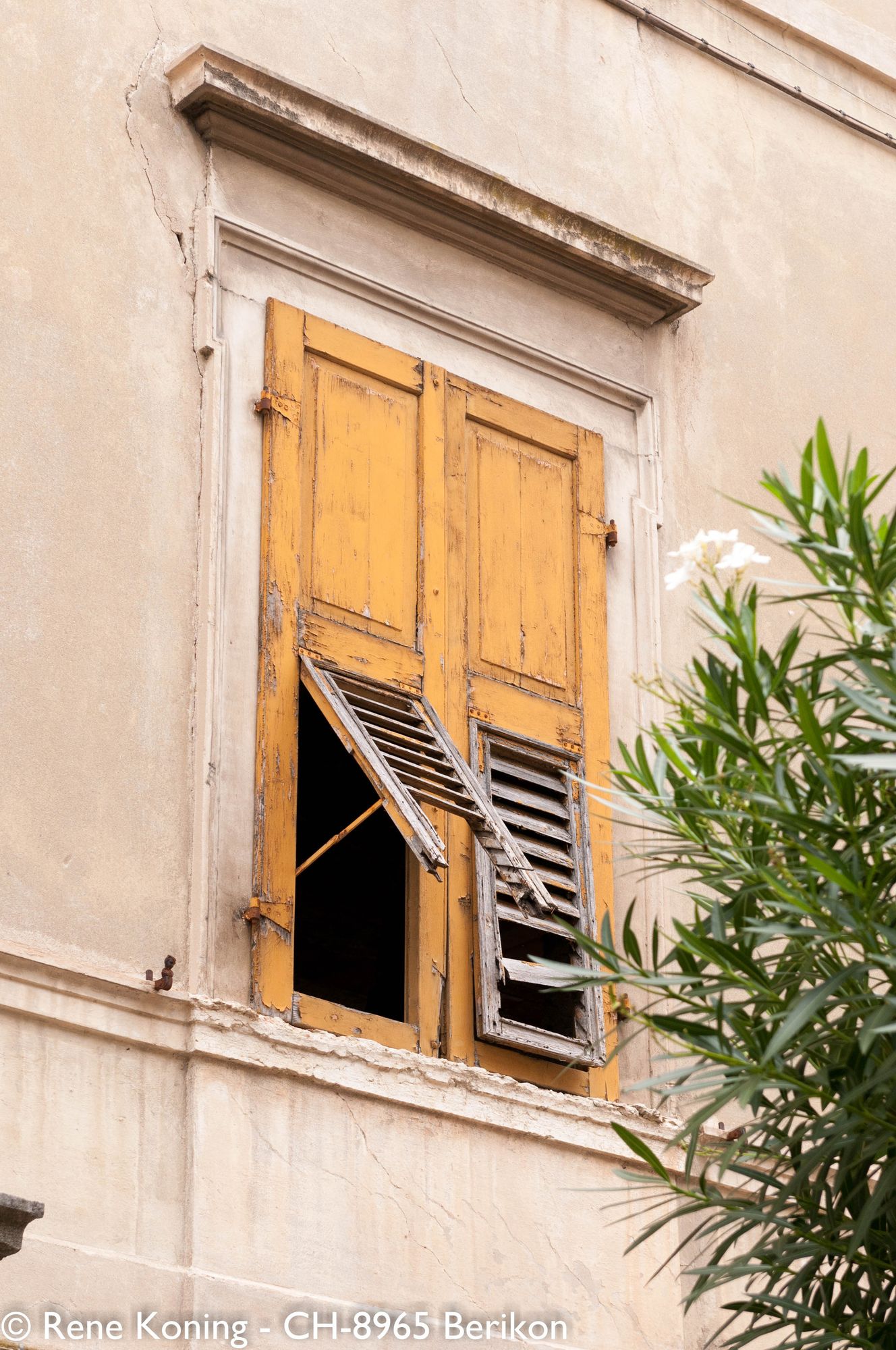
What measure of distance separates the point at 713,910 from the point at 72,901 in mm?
1947

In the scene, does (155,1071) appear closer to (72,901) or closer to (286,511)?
(72,901)

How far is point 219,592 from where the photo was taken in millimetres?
6793

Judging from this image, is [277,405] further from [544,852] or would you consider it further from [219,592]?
[544,852]

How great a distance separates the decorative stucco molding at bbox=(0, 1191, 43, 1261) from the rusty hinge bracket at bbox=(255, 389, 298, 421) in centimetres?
317

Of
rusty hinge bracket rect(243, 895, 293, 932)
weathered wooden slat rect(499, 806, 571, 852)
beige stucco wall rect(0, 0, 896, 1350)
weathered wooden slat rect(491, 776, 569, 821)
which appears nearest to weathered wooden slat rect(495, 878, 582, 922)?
weathered wooden slat rect(499, 806, 571, 852)

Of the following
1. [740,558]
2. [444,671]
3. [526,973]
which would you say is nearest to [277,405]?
[444,671]

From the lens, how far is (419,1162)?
255 inches

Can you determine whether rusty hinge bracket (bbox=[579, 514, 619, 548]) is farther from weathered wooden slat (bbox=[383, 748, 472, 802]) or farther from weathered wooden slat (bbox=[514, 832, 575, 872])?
weathered wooden slat (bbox=[383, 748, 472, 802])

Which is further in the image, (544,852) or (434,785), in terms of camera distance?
(544,852)

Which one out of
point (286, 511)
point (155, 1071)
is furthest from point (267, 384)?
point (155, 1071)

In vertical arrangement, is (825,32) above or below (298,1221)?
above

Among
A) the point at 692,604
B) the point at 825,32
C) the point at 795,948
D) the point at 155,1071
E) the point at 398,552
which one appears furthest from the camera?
the point at 825,32
